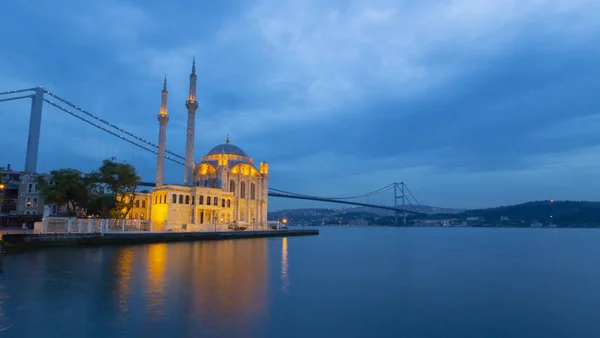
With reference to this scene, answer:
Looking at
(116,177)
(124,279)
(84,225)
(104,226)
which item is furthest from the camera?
(116,177)

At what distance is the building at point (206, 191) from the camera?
47.3 meters

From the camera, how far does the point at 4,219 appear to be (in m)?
45.4

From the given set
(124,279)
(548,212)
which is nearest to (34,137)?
(124,279)

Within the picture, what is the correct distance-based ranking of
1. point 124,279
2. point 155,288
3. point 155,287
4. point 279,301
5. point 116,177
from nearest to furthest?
point 279,301 < point 155,288 < point 155,287 < point 124,279 < point 116,177

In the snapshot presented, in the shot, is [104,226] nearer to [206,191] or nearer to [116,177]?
[116,177]

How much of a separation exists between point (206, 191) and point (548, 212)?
15286 cm

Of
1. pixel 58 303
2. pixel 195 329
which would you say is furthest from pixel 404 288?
pixel 58 303

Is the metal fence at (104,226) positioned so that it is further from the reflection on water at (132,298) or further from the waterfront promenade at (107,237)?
the reflection on water at (132,298)

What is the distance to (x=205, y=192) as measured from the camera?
165 feet

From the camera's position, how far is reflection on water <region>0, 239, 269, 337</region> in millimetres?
9367

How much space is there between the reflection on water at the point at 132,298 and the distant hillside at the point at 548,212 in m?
162

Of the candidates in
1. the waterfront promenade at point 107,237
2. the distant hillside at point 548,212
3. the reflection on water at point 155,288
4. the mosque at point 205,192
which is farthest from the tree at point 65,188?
the distant hillside at point 548,212

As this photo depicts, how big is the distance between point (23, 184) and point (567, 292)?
175 feet

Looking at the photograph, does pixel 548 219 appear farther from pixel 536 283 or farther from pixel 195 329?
pixel 195 329
